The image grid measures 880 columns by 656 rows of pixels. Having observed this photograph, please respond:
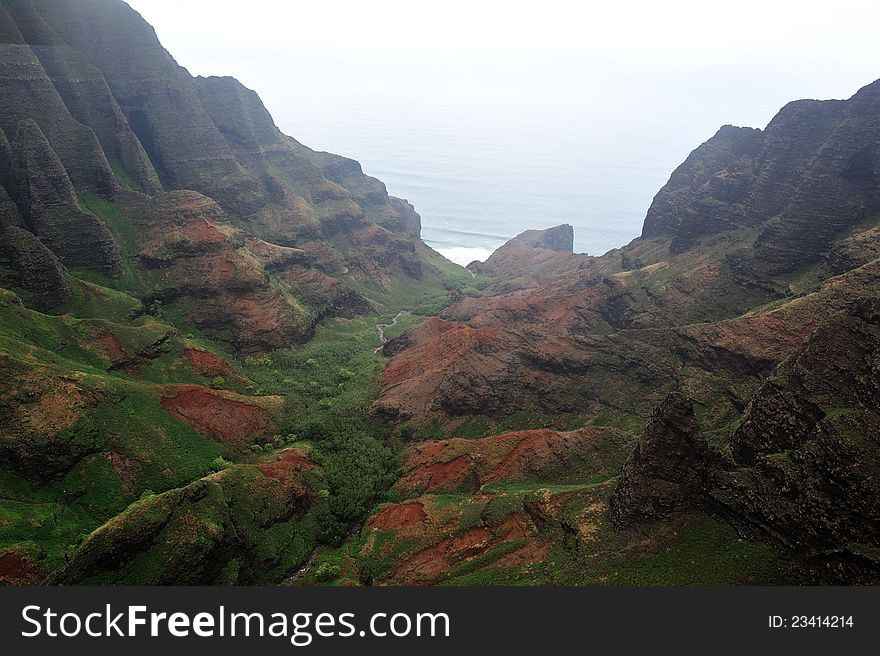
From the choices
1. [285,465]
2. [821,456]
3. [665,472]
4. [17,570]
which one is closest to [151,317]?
[285,465]

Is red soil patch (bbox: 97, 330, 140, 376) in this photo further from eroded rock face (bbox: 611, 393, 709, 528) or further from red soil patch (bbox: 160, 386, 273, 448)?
eroded rock face (bbox: 611, 393, 709, 528)

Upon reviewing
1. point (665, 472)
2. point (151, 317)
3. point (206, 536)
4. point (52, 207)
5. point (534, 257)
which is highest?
point (52, 207)

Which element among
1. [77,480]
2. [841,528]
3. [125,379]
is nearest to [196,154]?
[125,379]

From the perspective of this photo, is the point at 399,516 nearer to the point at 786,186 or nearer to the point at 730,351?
the point at 730,351

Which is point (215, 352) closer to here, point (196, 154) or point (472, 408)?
point (472, 408)

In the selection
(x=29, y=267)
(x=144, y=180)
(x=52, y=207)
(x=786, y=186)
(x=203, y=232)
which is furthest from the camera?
(x=144, y=180)

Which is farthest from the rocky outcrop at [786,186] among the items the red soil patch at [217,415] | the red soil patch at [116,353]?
the red soil patch at [116,353]
